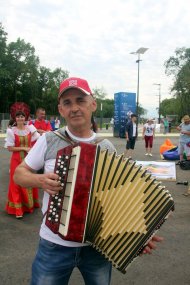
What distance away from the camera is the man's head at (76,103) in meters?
2.15

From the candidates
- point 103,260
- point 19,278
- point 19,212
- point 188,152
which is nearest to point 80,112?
point 103,260

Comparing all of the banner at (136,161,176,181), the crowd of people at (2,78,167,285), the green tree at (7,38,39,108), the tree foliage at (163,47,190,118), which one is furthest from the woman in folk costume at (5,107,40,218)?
the green tree at (7,38,39,108)

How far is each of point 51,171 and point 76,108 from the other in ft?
1.46

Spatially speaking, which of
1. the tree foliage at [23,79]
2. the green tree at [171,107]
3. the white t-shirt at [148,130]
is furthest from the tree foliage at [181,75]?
the white t-shirt at [148,130]

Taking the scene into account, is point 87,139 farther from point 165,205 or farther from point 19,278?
point 19,278

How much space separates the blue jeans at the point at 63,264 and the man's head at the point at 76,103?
0.79 meters

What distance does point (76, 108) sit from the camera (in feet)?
7.05

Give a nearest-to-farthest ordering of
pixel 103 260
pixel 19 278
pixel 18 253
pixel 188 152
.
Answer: pixel 103 260, pixel 19 278, pixel 18 253, pixel 188 152

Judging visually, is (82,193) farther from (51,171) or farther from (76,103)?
(76,103)

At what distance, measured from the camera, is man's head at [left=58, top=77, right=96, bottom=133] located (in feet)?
7.06

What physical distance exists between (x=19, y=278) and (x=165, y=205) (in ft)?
7.39

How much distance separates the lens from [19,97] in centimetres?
6762

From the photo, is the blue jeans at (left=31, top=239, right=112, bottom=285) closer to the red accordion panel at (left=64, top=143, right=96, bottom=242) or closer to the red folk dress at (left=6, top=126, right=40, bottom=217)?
the red accordion panel at (left=64, top=143, right=96, bottom=242)

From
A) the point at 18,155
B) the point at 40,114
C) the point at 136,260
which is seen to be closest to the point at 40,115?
the point at 40,114
